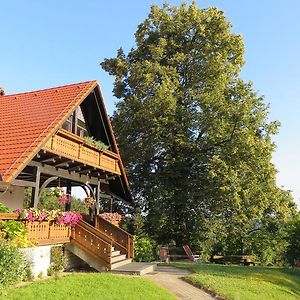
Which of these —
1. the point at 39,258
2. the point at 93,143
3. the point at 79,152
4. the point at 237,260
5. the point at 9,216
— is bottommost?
the point at 237,260

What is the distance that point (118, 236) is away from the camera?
60.2ft

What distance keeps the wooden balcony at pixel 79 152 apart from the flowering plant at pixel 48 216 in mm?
2109

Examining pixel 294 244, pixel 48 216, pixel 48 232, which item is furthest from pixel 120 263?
pixel 294 244

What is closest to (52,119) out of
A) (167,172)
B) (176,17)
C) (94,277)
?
(94,277)

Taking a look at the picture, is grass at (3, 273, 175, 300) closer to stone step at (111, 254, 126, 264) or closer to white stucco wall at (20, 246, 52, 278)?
white stucco wall at (20, 246, 52, 278)

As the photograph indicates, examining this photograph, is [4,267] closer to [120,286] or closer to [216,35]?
[120,286]

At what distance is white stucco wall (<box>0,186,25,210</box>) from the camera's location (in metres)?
17.4

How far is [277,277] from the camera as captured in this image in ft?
56.7

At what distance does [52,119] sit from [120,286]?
6410 mm

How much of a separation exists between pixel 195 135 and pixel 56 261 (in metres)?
16.9

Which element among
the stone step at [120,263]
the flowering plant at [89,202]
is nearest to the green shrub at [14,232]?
the stone step at [120,263]

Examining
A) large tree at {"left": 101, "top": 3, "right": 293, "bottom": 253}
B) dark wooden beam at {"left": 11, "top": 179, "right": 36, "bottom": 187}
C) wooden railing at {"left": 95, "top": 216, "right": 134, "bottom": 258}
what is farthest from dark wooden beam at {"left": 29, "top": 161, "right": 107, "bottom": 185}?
large tree at {"left": 101, "top": 3, "right": 293, "bottom": 253}

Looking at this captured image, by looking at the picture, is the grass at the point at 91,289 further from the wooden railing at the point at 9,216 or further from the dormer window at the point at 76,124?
the dormer window at the point at 76,124

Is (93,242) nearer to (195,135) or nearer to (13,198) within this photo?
(13,198)
